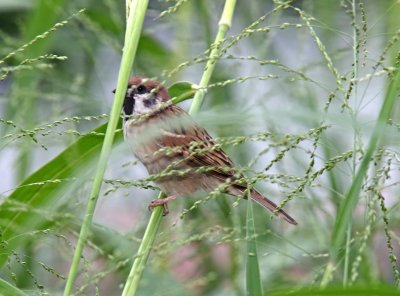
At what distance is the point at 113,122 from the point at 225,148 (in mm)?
955

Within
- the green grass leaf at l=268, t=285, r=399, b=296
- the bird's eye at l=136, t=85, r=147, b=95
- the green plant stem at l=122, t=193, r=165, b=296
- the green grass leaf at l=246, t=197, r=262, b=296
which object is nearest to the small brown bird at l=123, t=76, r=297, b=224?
the bird's eye at l=136, t=85, r=147, b=95

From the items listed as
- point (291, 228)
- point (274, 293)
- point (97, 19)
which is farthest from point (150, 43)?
point (274, 293)

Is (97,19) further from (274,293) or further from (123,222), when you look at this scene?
(274,293)

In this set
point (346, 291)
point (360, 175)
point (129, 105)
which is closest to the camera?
point (346, 291)

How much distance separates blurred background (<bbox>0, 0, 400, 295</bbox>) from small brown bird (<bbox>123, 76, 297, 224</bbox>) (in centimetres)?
5

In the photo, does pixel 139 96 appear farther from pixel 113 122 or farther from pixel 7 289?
pixel 7 289

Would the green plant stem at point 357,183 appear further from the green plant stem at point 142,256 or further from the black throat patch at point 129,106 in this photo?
the black throat patch at point 129,106

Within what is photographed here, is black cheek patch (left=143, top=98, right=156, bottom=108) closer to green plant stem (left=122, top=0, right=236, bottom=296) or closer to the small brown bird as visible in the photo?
the small brown bird

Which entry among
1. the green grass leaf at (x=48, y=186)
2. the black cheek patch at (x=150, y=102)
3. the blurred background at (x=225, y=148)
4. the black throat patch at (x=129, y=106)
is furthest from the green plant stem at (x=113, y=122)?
the black throat patch at (x=129, y=106)

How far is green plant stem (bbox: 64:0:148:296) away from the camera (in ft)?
3.83

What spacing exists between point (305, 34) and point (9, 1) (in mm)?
750

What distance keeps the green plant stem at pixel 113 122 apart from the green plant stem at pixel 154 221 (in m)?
0.08

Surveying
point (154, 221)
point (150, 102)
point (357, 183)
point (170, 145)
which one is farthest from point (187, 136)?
point (357, 183)

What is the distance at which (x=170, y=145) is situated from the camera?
1665mm
